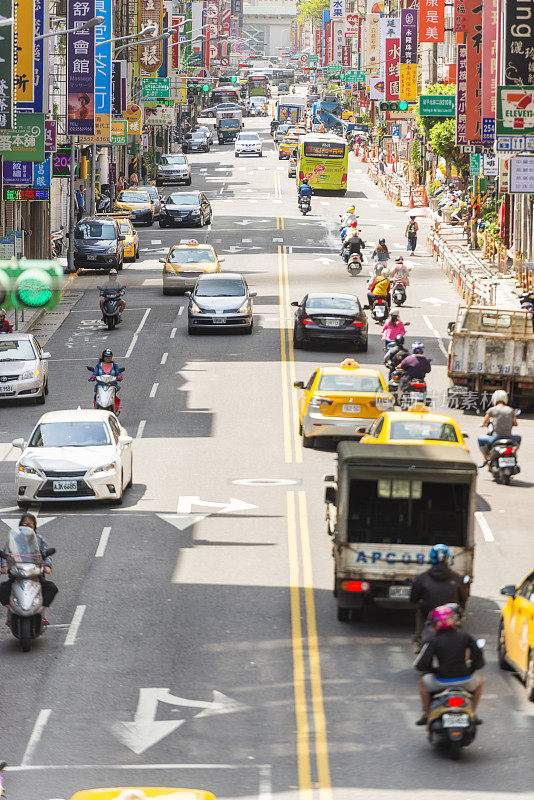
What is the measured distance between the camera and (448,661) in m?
13.6

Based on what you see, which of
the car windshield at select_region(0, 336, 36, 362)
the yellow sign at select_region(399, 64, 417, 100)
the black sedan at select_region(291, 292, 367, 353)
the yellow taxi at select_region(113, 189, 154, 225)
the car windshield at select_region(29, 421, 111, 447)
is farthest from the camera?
the yellow sign at select_region(399, 64, 417, 100)

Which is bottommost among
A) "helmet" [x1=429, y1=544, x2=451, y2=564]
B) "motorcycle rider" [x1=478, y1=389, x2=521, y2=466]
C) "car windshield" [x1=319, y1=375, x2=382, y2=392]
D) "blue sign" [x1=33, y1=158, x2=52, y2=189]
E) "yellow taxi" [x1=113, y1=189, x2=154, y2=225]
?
"motorcycle rider" [x1=478, y1=389, x2=521, y2=466]

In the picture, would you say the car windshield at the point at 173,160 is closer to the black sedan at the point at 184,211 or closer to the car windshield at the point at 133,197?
the car windshield at the point at 133,197

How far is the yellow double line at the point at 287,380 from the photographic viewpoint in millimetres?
29922

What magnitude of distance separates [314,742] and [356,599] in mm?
4025

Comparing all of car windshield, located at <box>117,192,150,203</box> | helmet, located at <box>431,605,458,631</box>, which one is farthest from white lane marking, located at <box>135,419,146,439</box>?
car windshield, located at <box>117,192,150,203</box>

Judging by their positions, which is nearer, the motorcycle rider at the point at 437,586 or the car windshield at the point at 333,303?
the motorcycle rider at the point at 437,586

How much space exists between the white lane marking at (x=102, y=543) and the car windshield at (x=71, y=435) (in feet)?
7.58

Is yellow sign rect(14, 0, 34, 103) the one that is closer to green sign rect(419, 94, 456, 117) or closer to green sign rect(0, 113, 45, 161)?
green sign rect(0, 113, 45, 161)

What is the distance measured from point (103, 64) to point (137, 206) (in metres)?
13.2

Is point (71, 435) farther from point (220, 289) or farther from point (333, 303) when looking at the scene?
point (220, 289)

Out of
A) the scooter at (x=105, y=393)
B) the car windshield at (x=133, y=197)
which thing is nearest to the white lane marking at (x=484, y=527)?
the scooter at (x=105, y=393)

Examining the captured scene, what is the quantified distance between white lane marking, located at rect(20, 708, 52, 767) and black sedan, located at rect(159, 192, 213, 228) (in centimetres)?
5780

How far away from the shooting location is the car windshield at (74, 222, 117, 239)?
57406 millimetres
